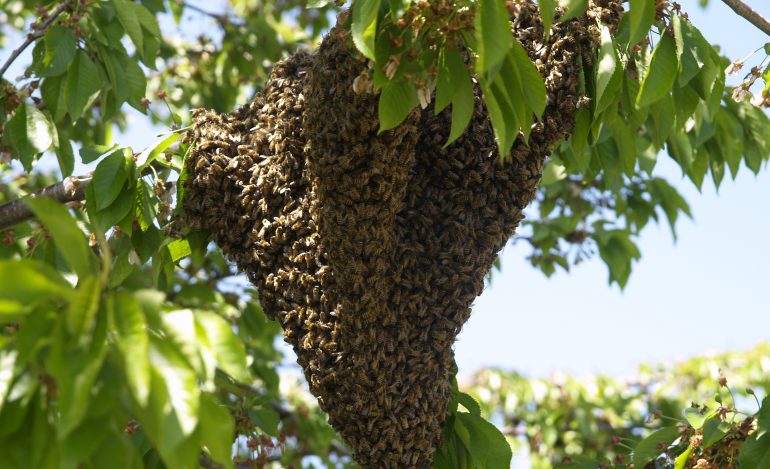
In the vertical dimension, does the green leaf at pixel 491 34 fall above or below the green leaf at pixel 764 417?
above

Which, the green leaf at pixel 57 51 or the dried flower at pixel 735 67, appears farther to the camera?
the green leaf at pixel 57 51

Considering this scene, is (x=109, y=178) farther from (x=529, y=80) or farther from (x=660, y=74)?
(x=660, y=74)

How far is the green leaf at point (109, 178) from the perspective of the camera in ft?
9.94

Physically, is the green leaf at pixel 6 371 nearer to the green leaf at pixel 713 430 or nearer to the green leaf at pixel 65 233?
the green leaf at pixel 65 233

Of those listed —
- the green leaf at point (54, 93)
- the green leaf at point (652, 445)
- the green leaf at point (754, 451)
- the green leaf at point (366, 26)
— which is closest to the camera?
the green leaf at point (366, 26)

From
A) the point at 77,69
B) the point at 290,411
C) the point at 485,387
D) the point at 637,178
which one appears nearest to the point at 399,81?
the point at 77,69

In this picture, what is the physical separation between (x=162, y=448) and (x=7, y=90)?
231 centimetres

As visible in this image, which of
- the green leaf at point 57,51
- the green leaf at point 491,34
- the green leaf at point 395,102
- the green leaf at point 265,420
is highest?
the green leaf at point 57,51

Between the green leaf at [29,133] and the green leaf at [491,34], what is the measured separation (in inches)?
77.5

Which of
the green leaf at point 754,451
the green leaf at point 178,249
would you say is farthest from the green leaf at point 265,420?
the green leaf at point 754,451

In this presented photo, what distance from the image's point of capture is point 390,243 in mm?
2680

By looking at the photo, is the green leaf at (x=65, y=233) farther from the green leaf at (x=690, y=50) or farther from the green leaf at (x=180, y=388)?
the green leaf at (x=690, y=50)

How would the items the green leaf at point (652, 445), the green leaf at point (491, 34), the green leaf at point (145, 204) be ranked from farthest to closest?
the green leaf at point (652, 445) < the green leaf at point (145, 204) < the green leaf at point (491, 34)

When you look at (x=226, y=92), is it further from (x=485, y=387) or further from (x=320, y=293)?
(x=320, y=293)
